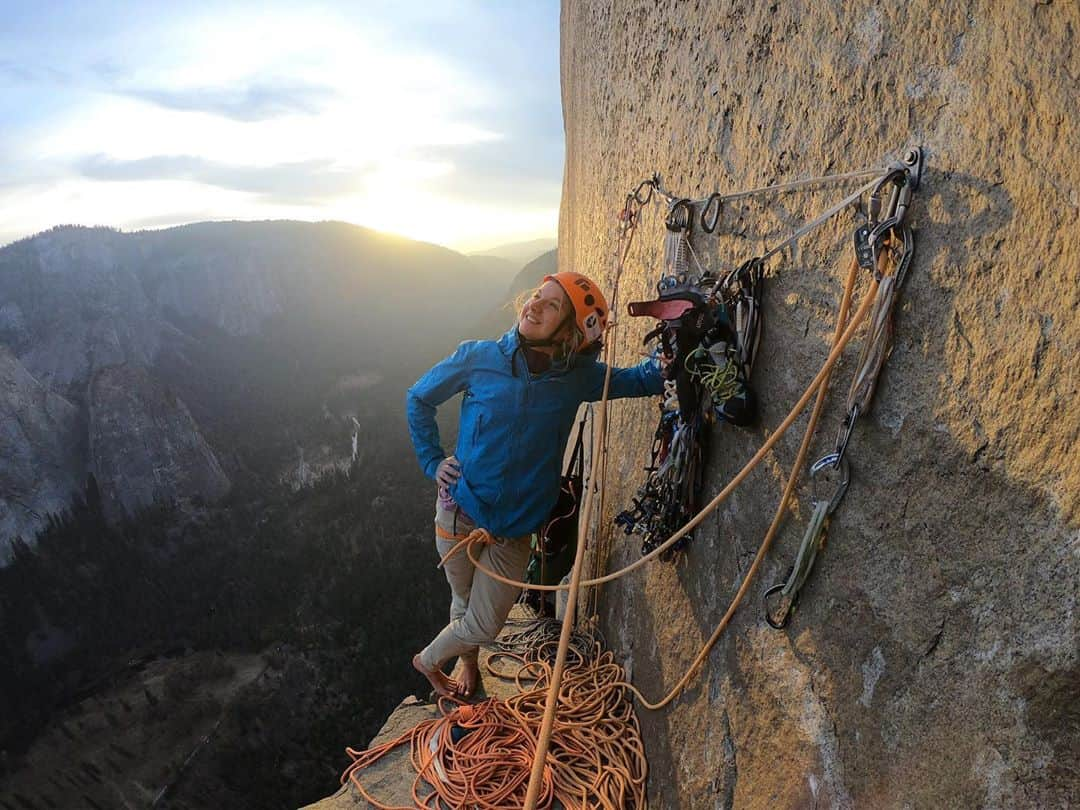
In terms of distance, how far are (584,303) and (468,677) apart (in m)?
1.98

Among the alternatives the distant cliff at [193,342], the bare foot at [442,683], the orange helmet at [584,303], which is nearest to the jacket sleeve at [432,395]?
the orange helmet at [584,303]

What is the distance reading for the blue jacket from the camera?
2238 mm

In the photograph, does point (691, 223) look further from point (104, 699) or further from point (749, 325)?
point (104, 699)

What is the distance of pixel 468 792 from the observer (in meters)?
2.41

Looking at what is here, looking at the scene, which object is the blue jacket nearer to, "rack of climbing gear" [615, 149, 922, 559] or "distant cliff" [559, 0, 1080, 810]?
"rack of climbing gear" [615, 149, 922, 559]

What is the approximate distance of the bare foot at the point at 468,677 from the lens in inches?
117

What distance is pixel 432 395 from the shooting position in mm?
2408

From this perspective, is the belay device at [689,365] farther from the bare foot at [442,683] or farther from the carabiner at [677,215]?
the bare foot at [442,683]

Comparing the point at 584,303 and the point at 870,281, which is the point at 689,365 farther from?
the point at 870,281

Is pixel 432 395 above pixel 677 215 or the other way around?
the other way around

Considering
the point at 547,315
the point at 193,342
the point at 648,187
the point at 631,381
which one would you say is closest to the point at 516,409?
the point at 547,315

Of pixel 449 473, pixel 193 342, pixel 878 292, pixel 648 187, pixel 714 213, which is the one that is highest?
pixel 648 187

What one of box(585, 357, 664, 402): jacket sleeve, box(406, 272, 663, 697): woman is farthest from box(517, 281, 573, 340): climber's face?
box(585, 357, 664, 402): jacket sleeve

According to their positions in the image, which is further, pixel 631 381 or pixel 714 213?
pixel 631 381
